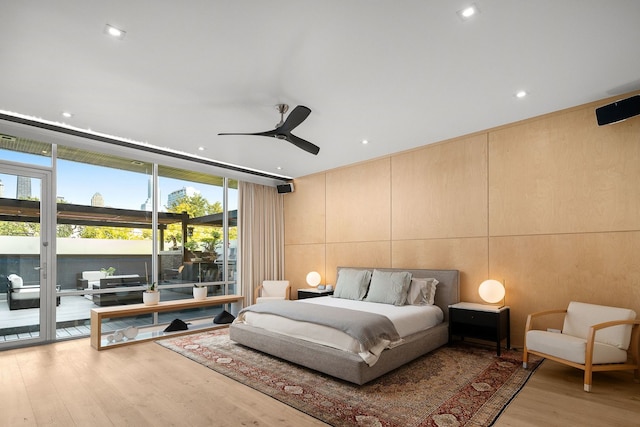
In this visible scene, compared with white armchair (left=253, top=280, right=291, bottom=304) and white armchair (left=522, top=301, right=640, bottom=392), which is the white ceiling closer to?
white armchair (left=522, top=301, right=640, bottom=392)

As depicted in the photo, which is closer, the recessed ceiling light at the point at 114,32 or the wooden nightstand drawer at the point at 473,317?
the recessed ceiling light at the point at 114,32

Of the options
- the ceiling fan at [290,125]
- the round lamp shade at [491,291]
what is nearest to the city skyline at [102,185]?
the ceiling fan at [290,125]

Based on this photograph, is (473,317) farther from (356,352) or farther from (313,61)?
(313,61)

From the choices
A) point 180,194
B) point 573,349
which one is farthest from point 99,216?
point 573,349

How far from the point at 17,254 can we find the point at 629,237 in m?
7.35

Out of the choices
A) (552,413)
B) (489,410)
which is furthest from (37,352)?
(552,413)

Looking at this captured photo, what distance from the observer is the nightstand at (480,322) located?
13.6 ft

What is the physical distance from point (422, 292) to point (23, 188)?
18.5 feet

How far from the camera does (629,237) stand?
146 inches

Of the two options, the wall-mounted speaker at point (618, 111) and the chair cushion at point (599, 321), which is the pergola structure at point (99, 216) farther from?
the wall-mounted speaker at point (618, 111)

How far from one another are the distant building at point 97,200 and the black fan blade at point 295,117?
352 cm

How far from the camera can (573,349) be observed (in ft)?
10.6

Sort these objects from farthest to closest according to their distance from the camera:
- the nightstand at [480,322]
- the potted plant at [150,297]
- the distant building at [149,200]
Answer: the distant building at [149,200] < the potted plant at [150,297] < the nightstand at [480,322]

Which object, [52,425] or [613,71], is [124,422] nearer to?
[52,425]
